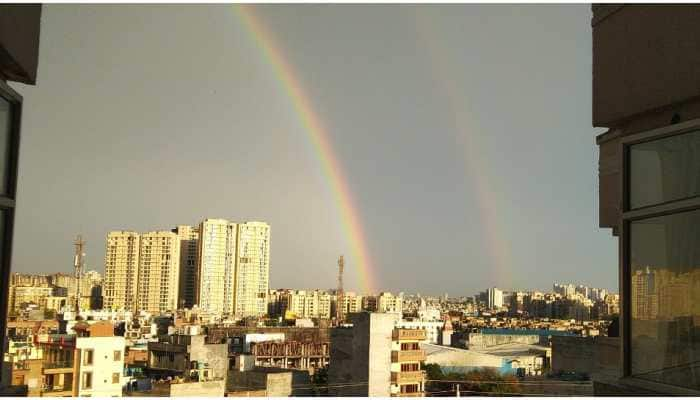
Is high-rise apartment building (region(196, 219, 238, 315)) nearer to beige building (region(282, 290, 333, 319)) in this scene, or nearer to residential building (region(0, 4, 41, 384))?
beige building (region(282, 290, 333, 319))

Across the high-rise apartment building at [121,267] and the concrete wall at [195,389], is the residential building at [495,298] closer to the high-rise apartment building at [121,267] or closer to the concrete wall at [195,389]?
the high-rise apartment building at [121,267]

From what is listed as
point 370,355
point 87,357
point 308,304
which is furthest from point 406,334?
point 308,304

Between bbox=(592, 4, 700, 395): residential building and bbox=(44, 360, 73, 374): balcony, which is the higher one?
bbox=(592, 4, 700, 395): residential building

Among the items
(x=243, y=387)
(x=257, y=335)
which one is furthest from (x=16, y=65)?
(x=257, y=335)

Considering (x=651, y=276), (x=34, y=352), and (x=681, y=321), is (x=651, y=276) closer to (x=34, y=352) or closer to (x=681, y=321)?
(x=681, y=321)

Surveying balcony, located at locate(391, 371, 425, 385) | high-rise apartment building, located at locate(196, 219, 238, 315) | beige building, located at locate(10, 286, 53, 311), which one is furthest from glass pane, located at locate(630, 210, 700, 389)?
high-rise apartment building, located at locate(196, 219, 238, 315)

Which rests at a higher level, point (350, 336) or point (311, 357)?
point (350, 336)

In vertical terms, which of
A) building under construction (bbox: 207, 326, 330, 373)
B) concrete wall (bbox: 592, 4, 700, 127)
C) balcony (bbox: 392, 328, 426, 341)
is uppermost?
concrete wall (bbox: 592, 4, 700, 127)

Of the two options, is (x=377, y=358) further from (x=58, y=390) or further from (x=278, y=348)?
(x=278, y=348)
